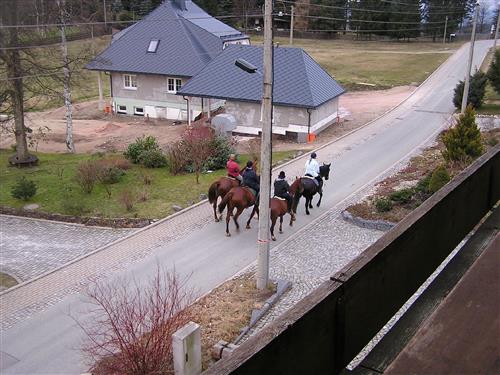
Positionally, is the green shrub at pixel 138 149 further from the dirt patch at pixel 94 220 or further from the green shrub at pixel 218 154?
the dirt patch at pixel 94 220

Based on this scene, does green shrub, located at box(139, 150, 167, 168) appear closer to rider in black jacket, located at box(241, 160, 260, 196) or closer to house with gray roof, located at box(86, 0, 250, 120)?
rider in black jacket, located at box(241, 160, 260, 196)

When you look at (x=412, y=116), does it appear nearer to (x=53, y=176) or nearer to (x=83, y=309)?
(x=53, y=176)

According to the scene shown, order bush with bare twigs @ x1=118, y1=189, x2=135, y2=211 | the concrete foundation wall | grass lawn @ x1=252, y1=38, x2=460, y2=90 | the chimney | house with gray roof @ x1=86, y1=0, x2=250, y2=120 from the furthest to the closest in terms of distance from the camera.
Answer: grass lawn @ x1=252, y1=38, x2=460, y2=90 < the chimney < house with gray roof @ x1=86, y1=0, x2=250, y2=120 < bush with bare twigs @ x1=118, y1=189, x2=135, y2=211 < the concrete foundation wall

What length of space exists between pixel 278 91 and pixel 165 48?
41.6 ft

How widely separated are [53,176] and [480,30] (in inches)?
4355

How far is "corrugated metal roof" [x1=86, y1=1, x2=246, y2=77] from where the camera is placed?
41.0 metres

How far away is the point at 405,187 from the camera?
22359 millimetres

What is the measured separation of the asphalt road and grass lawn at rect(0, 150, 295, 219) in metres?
3.14

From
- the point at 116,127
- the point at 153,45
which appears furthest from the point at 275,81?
the point at 153,45

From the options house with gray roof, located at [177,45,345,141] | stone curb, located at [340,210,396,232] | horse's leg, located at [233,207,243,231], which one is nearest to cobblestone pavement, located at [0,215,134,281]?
horse's leg, located at [233,207,243,231]

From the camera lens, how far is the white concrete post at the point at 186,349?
9469 mm

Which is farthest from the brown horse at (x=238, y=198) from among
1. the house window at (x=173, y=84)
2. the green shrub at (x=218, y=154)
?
the house window at (x=173, y=84)

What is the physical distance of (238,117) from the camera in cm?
3447

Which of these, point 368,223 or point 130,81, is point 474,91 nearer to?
point 130,81
